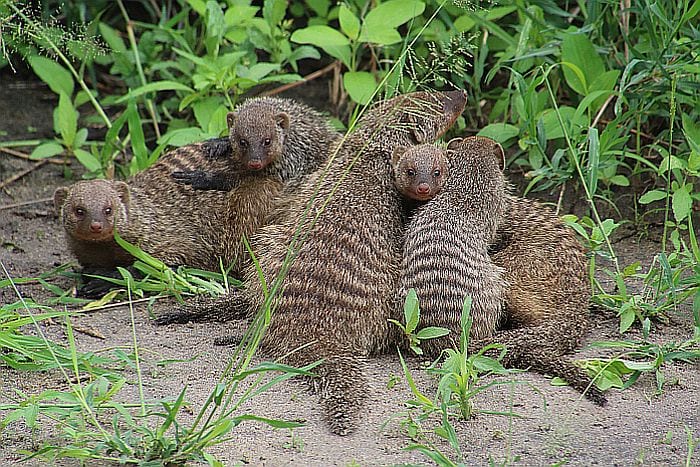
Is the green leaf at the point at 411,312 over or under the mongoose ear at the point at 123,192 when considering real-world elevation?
under

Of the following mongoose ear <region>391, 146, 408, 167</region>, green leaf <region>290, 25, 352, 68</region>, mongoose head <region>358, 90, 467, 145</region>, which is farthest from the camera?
green leaf <region>290, 25, 352, 68</region>

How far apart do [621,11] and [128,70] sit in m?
2.24

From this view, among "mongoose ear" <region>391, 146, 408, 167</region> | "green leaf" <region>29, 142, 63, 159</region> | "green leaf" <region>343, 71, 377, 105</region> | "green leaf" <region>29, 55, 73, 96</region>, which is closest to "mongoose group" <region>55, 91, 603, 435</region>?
"mongoose ear" <region>391, 146, 408, 167</region>

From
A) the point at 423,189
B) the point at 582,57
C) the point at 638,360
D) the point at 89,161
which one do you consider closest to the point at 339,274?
the point at 423,189

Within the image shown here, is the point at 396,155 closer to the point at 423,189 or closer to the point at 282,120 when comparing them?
the point at 423,189

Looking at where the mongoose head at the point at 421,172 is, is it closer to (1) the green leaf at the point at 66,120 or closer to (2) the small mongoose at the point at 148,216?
(2) the small mongoose at the point at 148,216

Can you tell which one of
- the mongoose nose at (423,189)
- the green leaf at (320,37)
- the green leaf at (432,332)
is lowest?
the green leaf at (432,332)

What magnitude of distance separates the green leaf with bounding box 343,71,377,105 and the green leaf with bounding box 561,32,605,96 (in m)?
0.80

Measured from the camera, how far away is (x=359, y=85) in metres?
4.00

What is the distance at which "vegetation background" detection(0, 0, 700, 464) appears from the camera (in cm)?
239

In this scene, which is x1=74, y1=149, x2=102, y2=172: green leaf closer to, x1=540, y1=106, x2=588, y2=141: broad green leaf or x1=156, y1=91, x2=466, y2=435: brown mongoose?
x1=156, y1=91, x2=466, y2=435: brown mongoose

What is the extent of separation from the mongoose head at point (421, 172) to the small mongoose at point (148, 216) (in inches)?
33.1

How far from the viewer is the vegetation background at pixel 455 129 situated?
2.39 metres

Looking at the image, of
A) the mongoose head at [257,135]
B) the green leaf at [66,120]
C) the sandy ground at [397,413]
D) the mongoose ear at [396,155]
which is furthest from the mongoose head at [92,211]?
the mongoose ear at [396,155]
